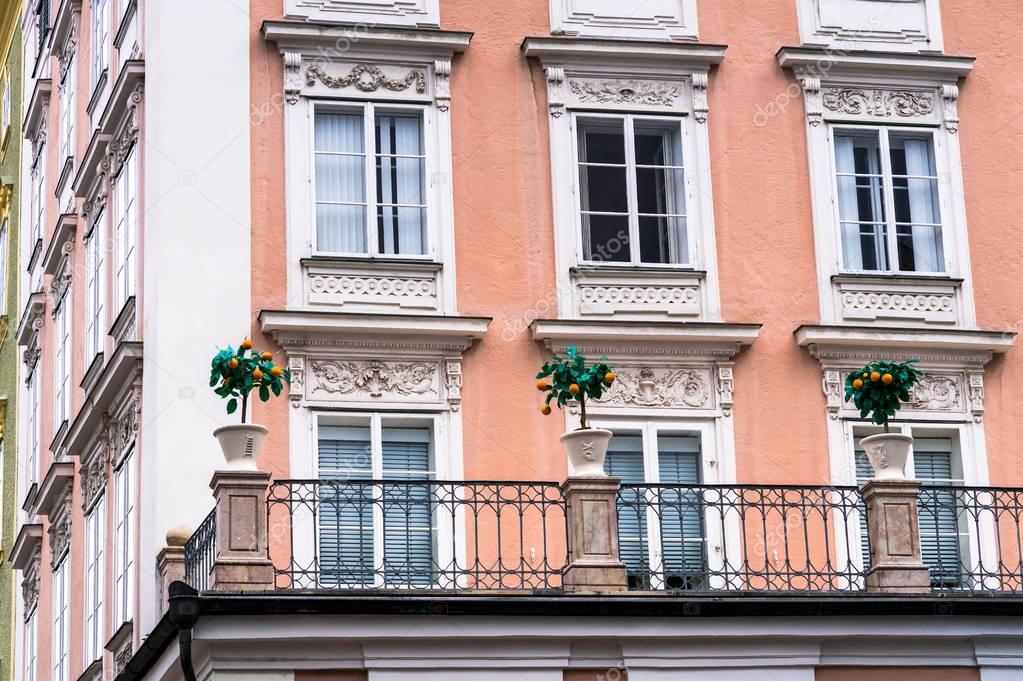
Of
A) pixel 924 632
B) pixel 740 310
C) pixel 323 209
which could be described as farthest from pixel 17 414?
pixel 924 632

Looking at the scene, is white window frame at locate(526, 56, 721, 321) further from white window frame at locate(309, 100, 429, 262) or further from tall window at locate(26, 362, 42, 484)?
tall window at locate(26, 362, 42, 484)

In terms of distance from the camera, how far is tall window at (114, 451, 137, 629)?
2423 centimetres

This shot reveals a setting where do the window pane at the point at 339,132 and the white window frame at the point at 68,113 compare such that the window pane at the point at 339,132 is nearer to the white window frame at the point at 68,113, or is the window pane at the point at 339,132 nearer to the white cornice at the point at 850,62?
the white cornice at the point at 850,62

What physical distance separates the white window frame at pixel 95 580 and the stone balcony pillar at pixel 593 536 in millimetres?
6591

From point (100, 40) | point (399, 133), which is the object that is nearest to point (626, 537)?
point (399, 133)

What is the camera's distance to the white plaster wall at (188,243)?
911 inches

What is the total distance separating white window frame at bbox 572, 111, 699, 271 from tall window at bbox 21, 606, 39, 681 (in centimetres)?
1021

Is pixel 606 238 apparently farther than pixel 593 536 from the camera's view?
Yes

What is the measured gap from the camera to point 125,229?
25.5m

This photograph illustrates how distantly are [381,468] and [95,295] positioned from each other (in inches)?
215

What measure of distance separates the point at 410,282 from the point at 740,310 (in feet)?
11.5

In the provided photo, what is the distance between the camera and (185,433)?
23.2m

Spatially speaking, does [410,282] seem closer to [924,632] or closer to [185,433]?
[185,433]

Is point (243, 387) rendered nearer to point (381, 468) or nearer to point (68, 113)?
point (381, 468)
